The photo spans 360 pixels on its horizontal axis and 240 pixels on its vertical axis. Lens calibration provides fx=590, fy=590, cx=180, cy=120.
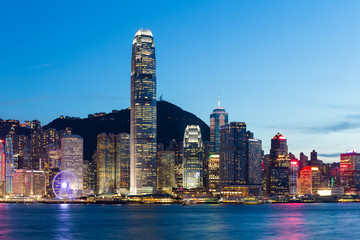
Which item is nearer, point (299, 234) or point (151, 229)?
point (299, 234)

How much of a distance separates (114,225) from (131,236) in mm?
30036

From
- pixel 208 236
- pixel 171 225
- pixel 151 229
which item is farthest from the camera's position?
pixel 171 225

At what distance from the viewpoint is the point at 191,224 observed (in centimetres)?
15462

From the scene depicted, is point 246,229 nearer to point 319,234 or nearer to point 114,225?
point 319,234

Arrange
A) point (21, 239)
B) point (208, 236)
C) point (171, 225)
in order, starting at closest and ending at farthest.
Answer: point (21, 239) → point (208, 236) → point (171, 225)

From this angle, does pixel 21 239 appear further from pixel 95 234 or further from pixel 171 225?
pixel 171 225

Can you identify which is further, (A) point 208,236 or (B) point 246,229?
(B) point 246,229

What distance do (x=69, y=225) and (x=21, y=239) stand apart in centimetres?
3455

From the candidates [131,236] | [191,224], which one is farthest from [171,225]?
[131,236]

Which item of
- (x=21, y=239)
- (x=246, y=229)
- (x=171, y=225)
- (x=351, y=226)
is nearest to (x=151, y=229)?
(x=171, y=225)

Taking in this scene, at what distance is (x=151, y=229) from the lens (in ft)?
453

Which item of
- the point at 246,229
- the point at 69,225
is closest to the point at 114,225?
the point at 69,225

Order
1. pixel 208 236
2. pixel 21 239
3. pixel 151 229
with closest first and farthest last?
pixel 21 239 < pixel 208 236 < pixel 151 229

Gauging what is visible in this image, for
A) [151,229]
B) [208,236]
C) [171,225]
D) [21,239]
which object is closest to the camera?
[21,239]
